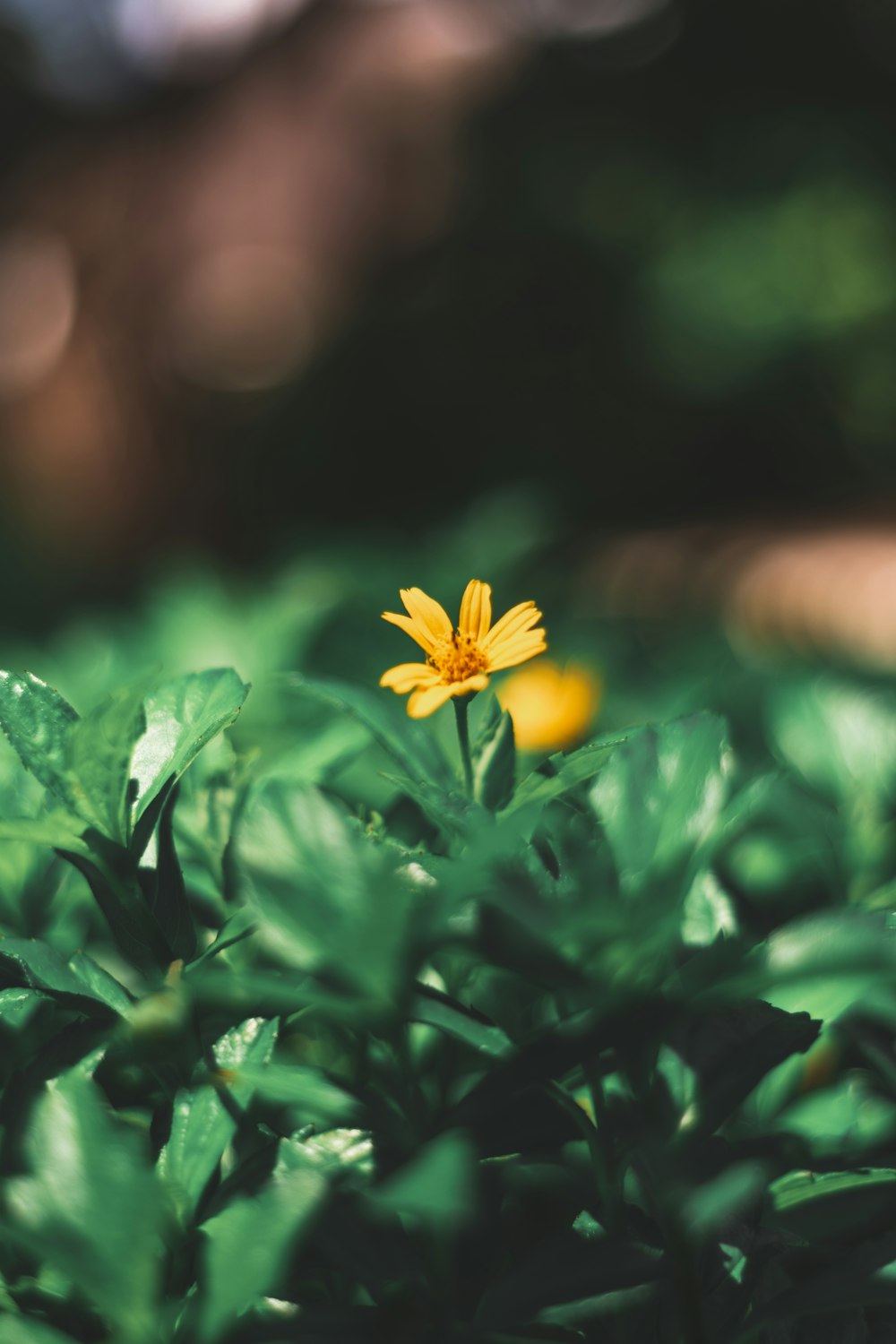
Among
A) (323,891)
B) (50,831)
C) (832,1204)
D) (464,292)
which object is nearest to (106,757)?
(50,831)

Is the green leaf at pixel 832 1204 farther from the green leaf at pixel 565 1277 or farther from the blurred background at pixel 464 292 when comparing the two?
the blurred background at pixel 464 292

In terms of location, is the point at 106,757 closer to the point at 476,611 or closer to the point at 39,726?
the point at 39,726

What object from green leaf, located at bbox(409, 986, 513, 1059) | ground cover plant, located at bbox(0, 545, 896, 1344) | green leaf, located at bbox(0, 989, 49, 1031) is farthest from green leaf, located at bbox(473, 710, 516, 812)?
green leaf, located at bbox(0, 989, 49, 1031)

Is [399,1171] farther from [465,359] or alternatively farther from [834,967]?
[465,359]

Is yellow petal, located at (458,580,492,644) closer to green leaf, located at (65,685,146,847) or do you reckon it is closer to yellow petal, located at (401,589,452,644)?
yellow petal, located at (401,589,452,644)

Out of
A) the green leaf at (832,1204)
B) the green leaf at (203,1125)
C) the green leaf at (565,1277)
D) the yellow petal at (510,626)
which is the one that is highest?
the yellow petal at (510,626)

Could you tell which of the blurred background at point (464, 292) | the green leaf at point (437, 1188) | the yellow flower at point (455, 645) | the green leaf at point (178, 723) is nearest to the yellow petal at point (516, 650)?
the yellow flower at point (455, 645)
